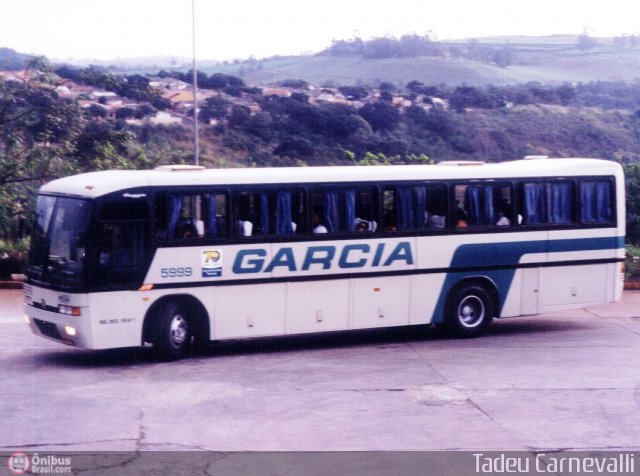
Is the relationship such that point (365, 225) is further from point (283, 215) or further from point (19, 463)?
point (19, 463)

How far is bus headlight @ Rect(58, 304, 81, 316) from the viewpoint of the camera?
42.8ft

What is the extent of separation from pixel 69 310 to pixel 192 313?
1.82 m

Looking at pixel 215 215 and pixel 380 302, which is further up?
pixel 215 215

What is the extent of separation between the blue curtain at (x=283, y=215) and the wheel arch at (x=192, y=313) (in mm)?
1640

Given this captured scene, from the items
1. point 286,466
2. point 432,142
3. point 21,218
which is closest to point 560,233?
point 286,466

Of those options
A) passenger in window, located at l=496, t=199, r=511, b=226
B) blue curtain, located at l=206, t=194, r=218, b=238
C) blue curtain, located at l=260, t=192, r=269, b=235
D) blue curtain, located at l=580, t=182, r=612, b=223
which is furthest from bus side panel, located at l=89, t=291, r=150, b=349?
blue curtain, located at l=580, t=182, r=612, b=223

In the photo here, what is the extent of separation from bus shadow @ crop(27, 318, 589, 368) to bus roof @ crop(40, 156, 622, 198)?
2.39 metres

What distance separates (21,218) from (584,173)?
1330 cm

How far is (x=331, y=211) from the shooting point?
15008mm

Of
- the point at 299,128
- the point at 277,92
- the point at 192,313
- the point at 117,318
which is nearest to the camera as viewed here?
the point at 117,318

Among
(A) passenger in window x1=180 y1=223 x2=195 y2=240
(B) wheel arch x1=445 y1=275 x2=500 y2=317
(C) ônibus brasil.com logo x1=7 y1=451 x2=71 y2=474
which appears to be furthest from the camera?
(B) wheel arch x1=445 y1=275 x2=500 y2=317

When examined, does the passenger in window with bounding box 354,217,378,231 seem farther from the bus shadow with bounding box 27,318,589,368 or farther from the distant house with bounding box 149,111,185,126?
the distant house with bounding box 149,111,185,126

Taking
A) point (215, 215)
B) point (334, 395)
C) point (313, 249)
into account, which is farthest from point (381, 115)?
point (334, 395)

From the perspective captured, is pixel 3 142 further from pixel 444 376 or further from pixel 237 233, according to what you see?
pixel 444 376
